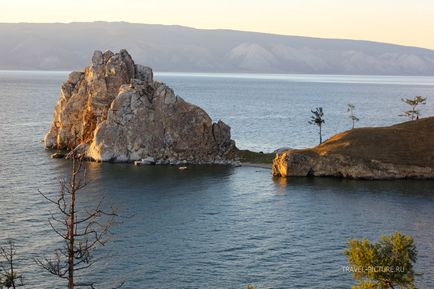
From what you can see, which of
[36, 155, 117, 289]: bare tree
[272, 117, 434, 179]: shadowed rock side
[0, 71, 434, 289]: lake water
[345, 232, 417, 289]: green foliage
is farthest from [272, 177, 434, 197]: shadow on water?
[345, 232, 417, 289]: green foliage

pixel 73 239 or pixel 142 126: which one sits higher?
pixel 73 239

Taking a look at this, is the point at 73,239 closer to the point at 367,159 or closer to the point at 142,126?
the point at 367,159

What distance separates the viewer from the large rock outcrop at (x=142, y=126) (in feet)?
497

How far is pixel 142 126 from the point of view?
15312cm

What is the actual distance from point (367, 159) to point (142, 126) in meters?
56.8

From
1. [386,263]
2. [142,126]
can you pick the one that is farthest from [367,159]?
[386,263]

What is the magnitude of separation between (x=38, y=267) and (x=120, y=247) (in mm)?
12355

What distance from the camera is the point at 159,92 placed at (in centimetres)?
15912

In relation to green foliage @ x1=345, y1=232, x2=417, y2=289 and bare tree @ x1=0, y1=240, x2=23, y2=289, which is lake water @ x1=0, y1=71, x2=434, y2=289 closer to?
bare tree @ x1=0, y1=240, x2=23, y2=289

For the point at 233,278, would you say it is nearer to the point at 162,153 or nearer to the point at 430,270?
the point at 430,270

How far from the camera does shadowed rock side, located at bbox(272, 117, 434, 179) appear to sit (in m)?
135

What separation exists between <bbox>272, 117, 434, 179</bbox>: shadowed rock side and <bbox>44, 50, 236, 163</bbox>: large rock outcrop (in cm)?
2307

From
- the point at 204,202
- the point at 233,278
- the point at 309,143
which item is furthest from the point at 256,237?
the point at 309,143

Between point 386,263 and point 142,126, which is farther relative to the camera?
point 142,126
